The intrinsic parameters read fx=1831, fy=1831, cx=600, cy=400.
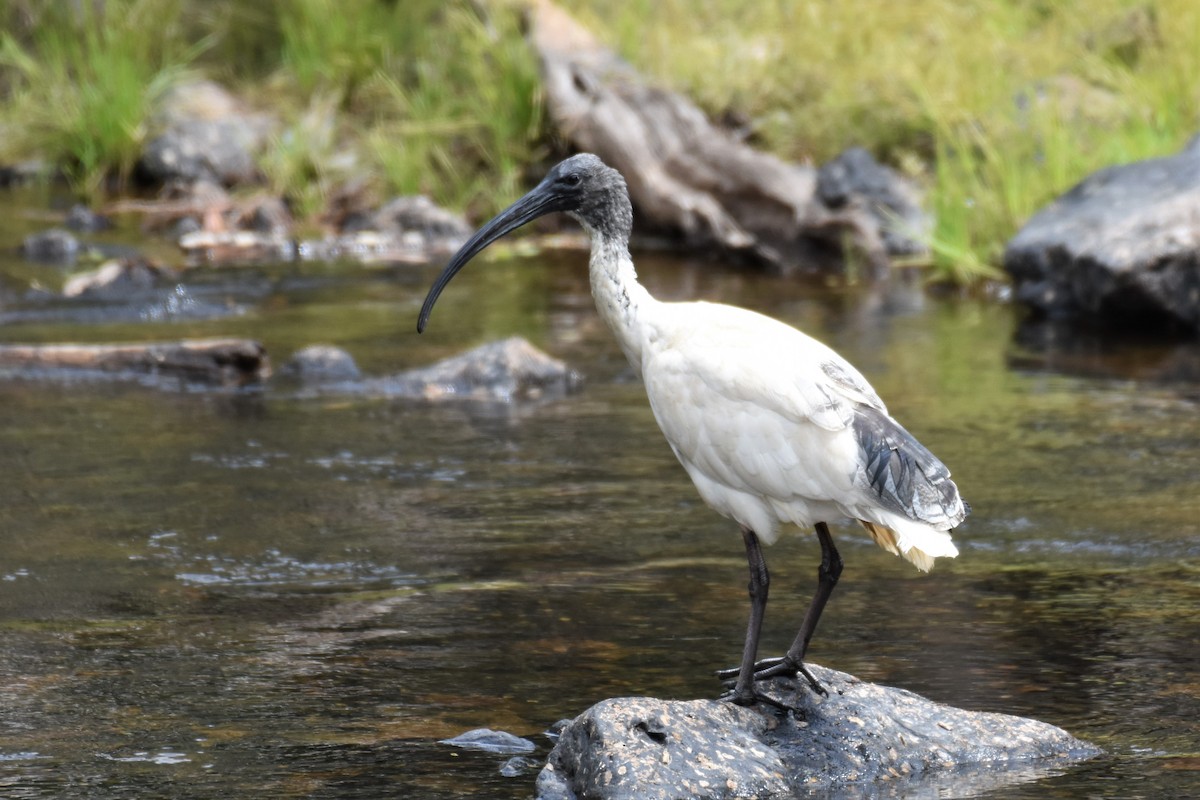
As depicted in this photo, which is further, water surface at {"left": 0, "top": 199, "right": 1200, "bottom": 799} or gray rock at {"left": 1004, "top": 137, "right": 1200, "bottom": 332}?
gray rock at {"left": 1004, "top": 137, "right": 1200, "bottom": 332}

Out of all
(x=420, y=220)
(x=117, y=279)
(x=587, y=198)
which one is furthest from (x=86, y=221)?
(x=587, y=198)

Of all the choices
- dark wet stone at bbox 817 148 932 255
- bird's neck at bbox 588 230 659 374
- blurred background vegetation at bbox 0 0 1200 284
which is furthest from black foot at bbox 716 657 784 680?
dark wet stone at bbox 817 148 932 255

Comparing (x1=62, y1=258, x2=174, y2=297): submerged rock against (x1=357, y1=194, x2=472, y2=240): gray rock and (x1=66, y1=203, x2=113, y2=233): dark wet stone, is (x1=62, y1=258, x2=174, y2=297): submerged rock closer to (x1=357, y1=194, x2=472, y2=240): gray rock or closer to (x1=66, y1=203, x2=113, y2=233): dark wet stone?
(x1=66, y1=203, x2=113, y2=233): dark wet stone

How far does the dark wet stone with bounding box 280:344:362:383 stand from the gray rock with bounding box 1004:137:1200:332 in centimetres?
471

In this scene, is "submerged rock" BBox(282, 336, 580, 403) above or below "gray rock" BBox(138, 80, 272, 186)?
below

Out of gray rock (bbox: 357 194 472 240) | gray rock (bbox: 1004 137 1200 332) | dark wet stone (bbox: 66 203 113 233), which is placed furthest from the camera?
dark wet stone (bbox: 66 203 113 233)

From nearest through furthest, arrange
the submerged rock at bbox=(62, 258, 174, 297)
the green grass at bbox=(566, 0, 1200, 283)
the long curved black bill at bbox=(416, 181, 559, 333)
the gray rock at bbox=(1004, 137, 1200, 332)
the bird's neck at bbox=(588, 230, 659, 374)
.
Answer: the bird's neck at bbox=(588, 230, 659, 374) → the long curved black bill at bbox=(416, 181, 559, 333) → the gray rock at bbox=(1004, 137, 1200, 332) → the submerged rock at bbox=(62, 258, 174, 297) → the green grass at bbox=(566, 0, 1200, 283)

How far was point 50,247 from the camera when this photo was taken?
551 inches

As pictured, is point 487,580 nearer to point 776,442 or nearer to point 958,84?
point 776,442

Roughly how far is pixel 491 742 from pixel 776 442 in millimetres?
1045

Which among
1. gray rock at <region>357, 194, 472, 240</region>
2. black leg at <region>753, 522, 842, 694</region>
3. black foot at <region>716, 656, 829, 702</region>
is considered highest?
gray rock at <region>357, 194, 472, 240</region>

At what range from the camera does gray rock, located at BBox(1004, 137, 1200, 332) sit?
36.4 feet

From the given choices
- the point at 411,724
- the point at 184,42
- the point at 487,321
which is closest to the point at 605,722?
the point at 411,724

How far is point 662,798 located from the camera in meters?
4.12
